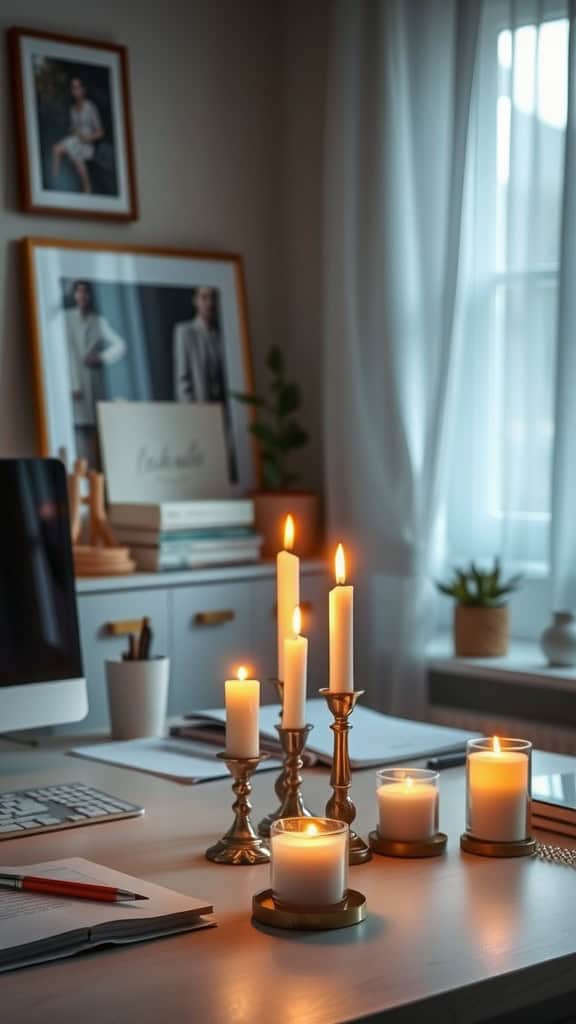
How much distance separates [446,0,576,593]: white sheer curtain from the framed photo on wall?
25.8 inches

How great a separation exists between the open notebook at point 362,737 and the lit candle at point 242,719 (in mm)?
482

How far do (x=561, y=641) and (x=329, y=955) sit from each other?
204 cm

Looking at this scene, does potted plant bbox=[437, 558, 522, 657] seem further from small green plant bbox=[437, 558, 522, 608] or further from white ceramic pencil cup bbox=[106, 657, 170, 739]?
white ceramic pencil cup bbox=[106, 657, 170, 739]

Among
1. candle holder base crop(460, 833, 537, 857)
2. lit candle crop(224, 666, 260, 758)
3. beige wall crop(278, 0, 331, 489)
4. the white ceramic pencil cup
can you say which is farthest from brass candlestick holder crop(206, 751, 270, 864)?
beige wall crop(278, 0, 331, 489)

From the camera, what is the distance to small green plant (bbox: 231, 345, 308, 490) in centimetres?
379

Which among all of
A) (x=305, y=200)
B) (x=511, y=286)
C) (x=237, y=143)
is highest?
(x=237, y=143)

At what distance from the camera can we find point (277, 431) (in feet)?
12.9

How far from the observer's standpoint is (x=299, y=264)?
4.02 metres

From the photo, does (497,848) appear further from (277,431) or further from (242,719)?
(277,431)

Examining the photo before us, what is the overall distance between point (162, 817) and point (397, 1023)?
647 millimetres

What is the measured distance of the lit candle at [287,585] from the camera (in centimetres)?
157

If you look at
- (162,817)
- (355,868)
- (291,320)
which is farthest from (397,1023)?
(291,320)

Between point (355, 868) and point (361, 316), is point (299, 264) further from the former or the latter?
point (355, 868)

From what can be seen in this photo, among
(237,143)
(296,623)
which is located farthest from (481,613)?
(296,623)
